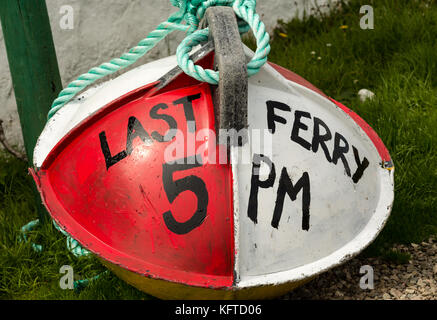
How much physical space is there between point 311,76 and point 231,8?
2022 mm

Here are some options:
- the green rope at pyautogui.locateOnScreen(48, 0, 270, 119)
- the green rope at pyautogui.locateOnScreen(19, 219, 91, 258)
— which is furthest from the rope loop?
the green rope at pyautogui.locateOnScreen(19, 219, 91, 258)

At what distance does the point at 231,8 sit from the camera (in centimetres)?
197

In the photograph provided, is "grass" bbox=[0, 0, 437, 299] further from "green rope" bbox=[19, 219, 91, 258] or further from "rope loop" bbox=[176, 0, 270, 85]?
"rope loop" bbox=[176, 0, 270, 85]

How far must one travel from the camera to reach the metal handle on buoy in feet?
5.72

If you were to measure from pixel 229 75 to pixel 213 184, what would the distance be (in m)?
0.37

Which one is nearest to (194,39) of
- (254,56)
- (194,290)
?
(254,56)

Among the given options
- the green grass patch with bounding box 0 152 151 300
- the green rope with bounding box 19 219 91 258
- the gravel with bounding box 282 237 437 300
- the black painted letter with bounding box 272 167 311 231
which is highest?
the black painted letter with bounding box 272 167 311 231

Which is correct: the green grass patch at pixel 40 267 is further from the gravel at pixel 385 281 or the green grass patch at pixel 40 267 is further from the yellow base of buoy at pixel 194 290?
the gravel at pixel 385 281

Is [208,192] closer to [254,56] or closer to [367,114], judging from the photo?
[254,56]

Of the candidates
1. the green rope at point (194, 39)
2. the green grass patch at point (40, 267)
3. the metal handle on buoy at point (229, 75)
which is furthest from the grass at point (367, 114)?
the metal handle on buoy at point (229, 75)

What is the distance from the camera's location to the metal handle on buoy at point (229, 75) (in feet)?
5.72

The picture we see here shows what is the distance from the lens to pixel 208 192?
1.82 meters

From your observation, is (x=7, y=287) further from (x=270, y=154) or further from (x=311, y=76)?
(x=311, y=76)

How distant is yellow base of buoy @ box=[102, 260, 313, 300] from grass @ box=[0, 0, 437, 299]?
528 millimetres
